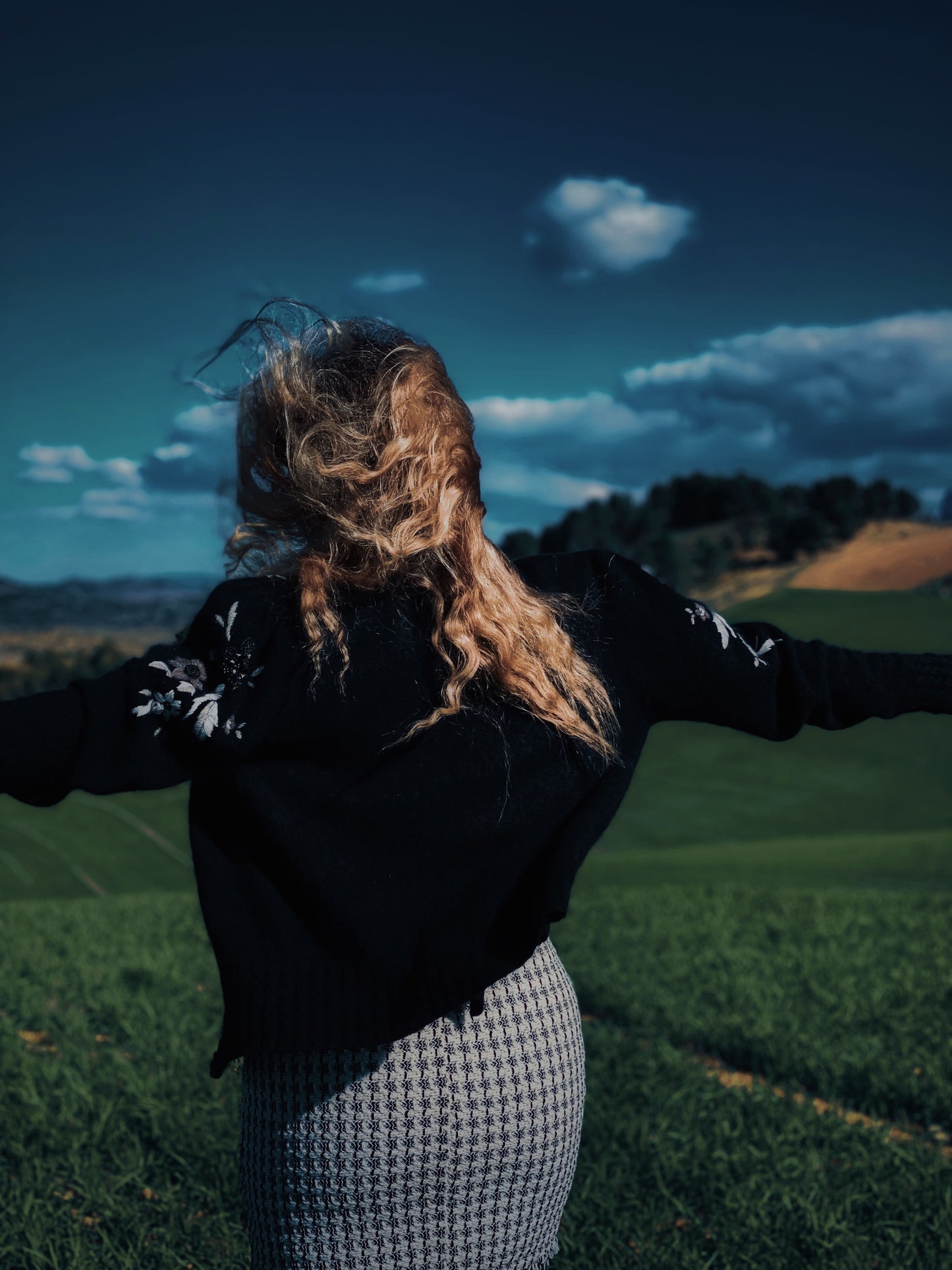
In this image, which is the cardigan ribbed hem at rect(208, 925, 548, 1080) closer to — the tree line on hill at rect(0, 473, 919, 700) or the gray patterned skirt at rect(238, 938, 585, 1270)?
the gray patterned skirt at rect(238, 938, 585, 1270)

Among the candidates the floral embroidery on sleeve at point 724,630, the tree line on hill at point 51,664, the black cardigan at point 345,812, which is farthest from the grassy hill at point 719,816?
the black cardigan at point 345,812

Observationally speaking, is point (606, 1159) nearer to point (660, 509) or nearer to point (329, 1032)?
point (329, 1032)

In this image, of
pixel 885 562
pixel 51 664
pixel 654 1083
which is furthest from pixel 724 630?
pixel 885 562

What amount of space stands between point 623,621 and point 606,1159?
2773mm

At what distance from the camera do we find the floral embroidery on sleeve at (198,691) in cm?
150

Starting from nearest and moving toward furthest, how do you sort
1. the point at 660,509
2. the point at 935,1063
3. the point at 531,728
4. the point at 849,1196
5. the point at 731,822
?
the point at 531,728 → the point at 849,1196 → the point at 935,1063 → the point at 731,822 → the point at 660,509

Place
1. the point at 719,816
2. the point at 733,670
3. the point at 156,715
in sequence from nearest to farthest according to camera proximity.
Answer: the point at 156,715
the point at 733,670
the point at 719,816

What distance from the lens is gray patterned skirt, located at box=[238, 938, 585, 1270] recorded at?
5.40 ft

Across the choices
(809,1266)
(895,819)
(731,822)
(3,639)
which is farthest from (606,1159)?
(3,639)

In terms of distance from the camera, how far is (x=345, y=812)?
1.59m

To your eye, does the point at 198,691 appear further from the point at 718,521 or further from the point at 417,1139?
the point at 718,521

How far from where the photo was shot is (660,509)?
8450 cm

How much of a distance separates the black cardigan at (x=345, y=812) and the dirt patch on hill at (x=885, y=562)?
45418mm

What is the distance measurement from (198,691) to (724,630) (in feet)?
2.91
